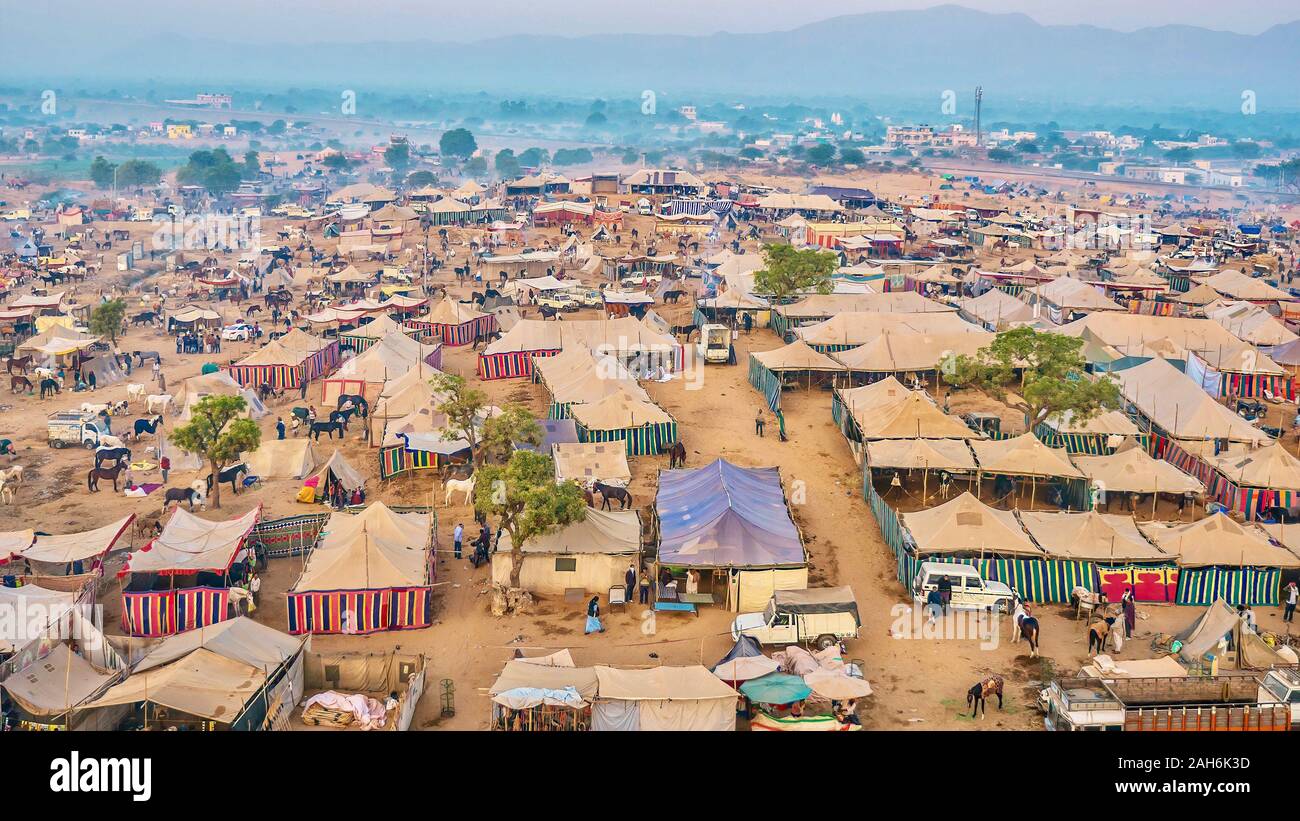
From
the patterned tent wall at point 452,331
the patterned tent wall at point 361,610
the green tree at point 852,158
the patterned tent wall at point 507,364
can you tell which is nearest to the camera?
the patterned tent wall at point 361,610

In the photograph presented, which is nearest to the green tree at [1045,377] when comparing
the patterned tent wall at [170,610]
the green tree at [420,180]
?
the patterned tent wall at [170,610]

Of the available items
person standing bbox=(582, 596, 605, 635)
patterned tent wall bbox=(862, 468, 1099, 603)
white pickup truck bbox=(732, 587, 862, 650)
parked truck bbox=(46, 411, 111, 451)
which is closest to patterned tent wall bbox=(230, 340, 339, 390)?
parked truck bbox=(46, 411, 111, 451)

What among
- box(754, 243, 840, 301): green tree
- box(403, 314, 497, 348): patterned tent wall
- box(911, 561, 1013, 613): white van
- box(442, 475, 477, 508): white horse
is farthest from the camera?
box(754, 243, 840, 301): green tree

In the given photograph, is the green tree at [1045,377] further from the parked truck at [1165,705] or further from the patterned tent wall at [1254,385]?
the parked truck at [1165,705]

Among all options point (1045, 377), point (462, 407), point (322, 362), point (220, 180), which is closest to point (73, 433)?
point (322, 362)

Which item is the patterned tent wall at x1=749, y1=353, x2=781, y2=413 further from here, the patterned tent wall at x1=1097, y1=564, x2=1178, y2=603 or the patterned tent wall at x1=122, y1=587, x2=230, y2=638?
the patterned tent wall at x1=122, y1=587, x2=230, y2=638

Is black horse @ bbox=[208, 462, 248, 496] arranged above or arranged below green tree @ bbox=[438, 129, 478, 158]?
below

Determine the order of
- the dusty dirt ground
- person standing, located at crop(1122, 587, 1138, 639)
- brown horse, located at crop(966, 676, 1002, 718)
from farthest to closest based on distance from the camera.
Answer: person standing, located at crop(1122, 587, 1138, 639)
the dusty dirt ground
brown horse, located at crop(966, 676, 1002, 718)

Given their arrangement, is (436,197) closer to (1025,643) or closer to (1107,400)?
(1107,400)
